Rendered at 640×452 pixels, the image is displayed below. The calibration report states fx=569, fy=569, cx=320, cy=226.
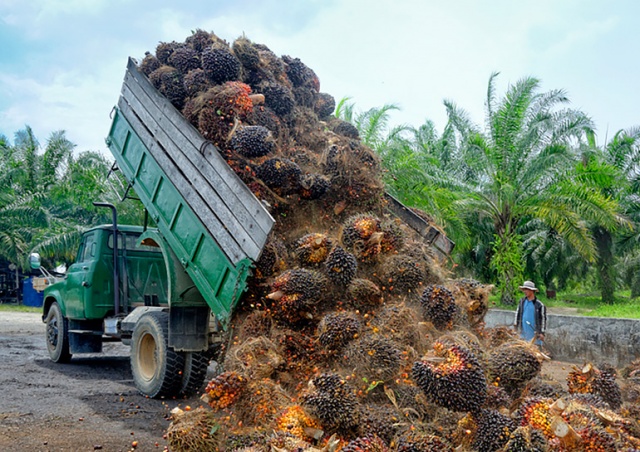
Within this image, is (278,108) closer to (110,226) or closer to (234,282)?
(234,282)

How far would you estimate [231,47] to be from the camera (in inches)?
252

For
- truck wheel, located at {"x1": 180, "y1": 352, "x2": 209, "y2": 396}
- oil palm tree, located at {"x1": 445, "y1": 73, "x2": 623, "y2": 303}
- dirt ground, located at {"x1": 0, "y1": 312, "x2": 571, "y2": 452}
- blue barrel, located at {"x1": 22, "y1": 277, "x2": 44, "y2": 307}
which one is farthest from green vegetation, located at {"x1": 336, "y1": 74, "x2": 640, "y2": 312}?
blue barrel, located at {"x1": 22, "y1": 277, "x2": 44, "y2": 307}

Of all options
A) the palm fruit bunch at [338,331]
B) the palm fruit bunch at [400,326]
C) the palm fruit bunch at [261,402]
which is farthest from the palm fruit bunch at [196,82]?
the palm fruit bunch at [261,402]

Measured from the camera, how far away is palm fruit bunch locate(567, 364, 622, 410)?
13.0 feet

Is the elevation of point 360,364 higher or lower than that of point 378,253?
lower

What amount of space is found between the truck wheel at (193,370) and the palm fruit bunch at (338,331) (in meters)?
2.45

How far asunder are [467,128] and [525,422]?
46.5 ft

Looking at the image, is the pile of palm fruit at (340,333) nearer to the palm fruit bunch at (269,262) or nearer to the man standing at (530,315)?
the palm fruit bunch at (269,262)

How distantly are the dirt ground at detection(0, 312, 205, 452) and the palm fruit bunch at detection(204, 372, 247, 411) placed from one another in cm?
110

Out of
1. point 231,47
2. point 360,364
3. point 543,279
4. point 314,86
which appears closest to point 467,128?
point 314,86

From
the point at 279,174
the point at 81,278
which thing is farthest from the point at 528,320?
the point at 81,278

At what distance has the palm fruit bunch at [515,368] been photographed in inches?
150

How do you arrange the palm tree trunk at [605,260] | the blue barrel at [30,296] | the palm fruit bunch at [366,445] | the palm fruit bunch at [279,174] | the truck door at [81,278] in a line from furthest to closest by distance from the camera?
the blue barrel at [30,296], the palm tree trunk at [605,260], the truck door at [81,278], the palm fruit bunch at [279,174], the palm fruit bunch at [366,445]

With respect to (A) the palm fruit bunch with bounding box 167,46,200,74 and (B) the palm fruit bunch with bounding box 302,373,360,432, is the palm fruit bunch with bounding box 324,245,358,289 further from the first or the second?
(A) the palm fruit bunch with bounding box 167,46,200,74
